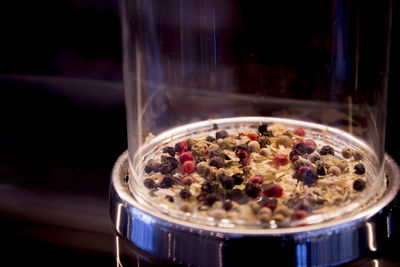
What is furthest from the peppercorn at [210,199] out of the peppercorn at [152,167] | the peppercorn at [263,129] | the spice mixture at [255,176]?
the peppercorn at [263,129]

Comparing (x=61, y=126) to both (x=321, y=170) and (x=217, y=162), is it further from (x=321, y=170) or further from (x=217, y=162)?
(x=321, y=170)

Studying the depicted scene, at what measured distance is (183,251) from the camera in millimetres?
531

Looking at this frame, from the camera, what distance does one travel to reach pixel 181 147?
0.72 m

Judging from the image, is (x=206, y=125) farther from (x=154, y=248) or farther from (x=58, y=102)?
(x=58, y=102)

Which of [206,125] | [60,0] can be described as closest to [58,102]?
[60,0]

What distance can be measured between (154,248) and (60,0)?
2.52 ft

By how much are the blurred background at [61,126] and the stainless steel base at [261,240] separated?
0.23 ft

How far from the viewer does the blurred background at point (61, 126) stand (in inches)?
25.4

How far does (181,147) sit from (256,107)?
176 mm

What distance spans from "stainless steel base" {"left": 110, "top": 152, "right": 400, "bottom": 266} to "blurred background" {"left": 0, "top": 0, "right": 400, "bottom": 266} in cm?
7

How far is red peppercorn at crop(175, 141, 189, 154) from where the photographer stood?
28.1 inches

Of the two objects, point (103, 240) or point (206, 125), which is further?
point (206, 125)

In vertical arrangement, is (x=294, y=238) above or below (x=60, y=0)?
below

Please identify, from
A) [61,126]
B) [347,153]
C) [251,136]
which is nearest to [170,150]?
[251,136]
